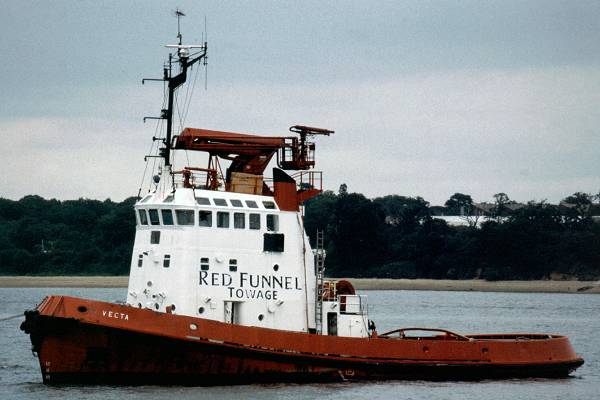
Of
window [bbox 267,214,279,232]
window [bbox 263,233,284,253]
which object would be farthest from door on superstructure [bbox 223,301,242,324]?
window [bbox 267,214,279,232]

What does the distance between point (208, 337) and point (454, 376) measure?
646cm

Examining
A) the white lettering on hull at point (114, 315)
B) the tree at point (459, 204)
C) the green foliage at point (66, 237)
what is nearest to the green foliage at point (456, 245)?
the green foliage at point (66, 237)

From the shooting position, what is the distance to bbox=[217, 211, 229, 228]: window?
2694 centimetres

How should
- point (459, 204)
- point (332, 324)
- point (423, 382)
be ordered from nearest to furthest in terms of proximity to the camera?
point (332, 324) < point (423, 382) < point (459, 204)

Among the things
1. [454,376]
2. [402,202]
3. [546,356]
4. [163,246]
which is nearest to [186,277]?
[163,246]

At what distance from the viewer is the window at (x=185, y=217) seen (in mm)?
26594

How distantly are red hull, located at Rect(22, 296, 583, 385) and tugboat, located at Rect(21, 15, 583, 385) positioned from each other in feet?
0.08

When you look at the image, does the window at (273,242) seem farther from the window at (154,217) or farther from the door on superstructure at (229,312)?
the window at (154,217)

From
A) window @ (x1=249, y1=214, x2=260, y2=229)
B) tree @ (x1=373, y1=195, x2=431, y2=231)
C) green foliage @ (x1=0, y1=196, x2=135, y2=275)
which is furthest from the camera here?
tree @ (x1=373, y1=195, x2=431, y2=231)

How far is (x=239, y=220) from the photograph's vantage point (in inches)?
1071

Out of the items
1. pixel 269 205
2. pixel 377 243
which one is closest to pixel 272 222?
pixel 269 205

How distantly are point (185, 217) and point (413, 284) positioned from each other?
60081mm

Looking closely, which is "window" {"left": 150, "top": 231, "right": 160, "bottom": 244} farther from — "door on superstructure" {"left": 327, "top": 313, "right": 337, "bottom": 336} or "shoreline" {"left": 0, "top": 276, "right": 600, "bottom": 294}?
"shoreline" {"left": 0, "top": 276, "right": 600, "bottom": 294}

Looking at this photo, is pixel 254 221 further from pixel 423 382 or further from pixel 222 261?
pixel 423 382
